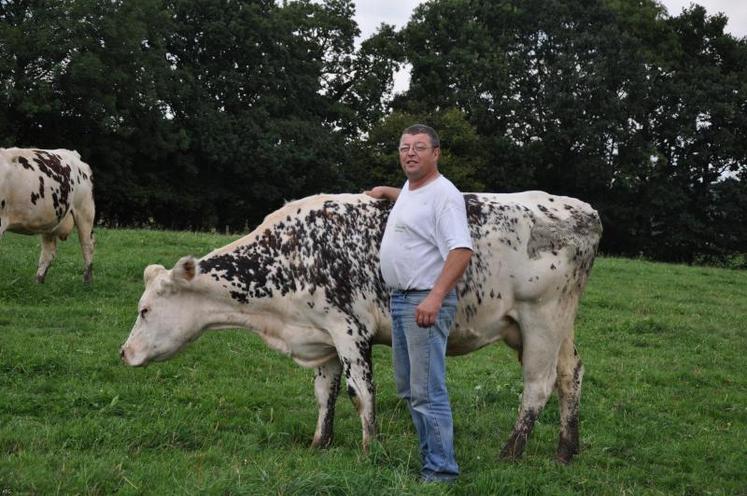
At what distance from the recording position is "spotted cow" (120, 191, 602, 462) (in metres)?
6.95

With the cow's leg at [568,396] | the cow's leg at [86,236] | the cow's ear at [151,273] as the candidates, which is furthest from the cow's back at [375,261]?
the cow's leg at [86,236]

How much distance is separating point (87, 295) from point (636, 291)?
12731mm

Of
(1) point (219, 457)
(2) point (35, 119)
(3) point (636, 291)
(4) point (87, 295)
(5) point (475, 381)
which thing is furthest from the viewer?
(2) point (35, 119)

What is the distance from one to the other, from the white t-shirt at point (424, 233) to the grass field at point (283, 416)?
56.6 inches

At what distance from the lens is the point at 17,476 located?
5477 mm

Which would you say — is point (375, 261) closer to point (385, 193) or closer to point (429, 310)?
point (385, 193)

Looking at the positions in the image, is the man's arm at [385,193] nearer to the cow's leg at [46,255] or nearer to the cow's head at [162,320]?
the cow's head at [162,320]

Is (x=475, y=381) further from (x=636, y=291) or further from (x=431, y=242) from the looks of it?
(x=636, y=291)

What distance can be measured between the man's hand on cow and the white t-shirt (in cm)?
23

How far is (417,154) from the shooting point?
5.86 m

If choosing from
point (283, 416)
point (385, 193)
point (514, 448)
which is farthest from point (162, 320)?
point (514, 448)

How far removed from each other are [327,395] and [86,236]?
931 cm

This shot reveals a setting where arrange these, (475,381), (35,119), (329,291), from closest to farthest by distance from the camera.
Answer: (329,291), (475,381), (35,119)

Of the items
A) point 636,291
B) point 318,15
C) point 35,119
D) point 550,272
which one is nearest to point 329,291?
point 550,272
